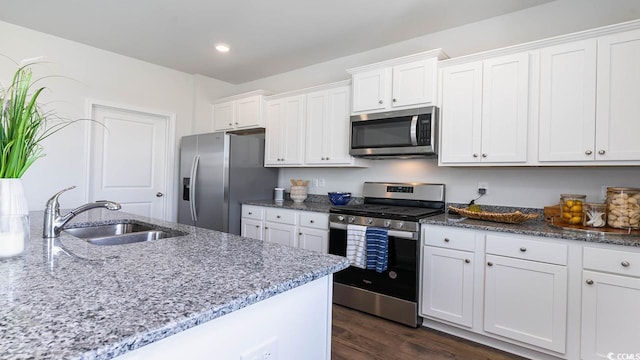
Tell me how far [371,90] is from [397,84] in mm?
260

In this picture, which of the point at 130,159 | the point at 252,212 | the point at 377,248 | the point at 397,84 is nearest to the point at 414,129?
the point at 397,84

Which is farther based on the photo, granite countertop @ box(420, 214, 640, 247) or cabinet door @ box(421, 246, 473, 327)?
cabinet door @ box(421, 246, 473, 327)

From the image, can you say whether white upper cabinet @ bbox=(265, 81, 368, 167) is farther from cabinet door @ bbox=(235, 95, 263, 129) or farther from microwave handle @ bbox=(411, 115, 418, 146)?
microwave handle @ bbox=(411, 115, 418, 146)

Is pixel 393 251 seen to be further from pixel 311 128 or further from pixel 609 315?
pixel 311 128

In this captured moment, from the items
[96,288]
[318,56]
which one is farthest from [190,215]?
[96,288]

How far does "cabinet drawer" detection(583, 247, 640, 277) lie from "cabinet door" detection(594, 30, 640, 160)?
61 cm

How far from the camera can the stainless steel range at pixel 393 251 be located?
2.53m

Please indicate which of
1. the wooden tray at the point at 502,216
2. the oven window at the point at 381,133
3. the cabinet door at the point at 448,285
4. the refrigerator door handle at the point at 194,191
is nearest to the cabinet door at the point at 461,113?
the oven window at the point at 381,133

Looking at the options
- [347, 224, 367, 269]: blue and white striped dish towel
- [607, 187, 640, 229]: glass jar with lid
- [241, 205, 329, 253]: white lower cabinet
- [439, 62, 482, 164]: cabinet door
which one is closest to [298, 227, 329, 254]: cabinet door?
[241, 205, 329, 253]: white lower cabinet

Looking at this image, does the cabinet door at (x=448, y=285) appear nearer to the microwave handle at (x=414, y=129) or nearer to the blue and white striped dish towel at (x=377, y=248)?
the blue and white striped dish towel at (x=377, y=248)

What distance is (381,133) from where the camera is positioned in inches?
118

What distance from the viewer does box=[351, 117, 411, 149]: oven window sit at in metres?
2.85

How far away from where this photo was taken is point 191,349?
2.48 feet

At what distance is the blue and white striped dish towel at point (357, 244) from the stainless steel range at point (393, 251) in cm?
6
